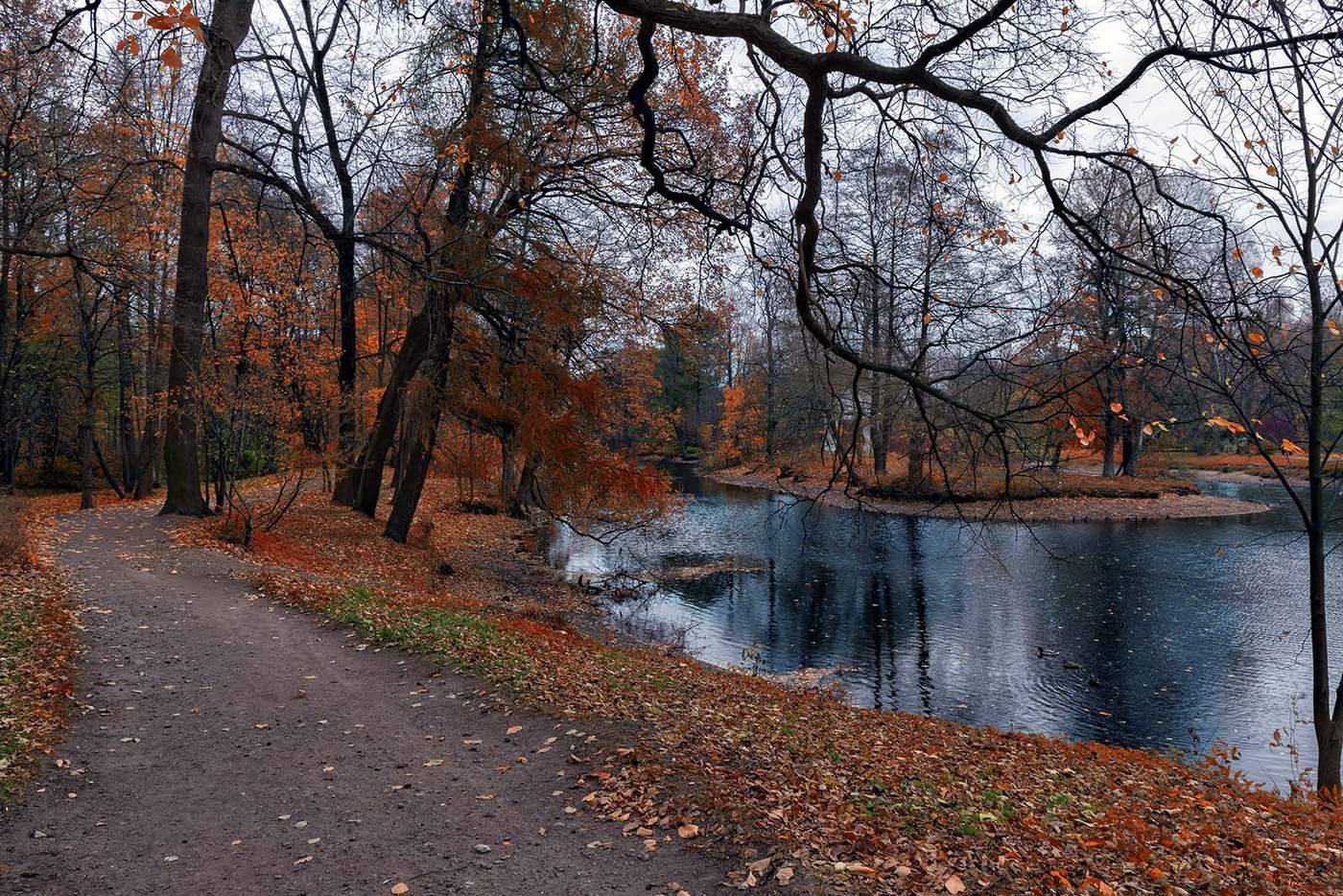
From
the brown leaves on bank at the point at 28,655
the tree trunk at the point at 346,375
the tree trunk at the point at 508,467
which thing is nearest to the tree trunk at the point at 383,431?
the tree trunk at the point at 346,375

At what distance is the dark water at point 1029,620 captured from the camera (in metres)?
9.69

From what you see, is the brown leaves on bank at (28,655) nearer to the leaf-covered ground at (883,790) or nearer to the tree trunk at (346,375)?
the leaf-covered ground at (883,790)

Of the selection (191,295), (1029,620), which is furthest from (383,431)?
(1029,620)

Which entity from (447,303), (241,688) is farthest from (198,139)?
(241,688)

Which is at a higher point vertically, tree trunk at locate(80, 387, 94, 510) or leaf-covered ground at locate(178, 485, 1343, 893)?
tree trunk at locate(80, 387, 94, 510)

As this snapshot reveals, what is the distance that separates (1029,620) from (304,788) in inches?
463

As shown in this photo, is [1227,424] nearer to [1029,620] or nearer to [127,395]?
[1029,620]

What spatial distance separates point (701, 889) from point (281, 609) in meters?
6.96

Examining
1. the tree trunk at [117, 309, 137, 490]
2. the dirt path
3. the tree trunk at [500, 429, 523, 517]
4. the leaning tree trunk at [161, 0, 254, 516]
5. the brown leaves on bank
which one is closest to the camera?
the dirt path

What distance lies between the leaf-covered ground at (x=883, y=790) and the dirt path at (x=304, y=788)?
0.34 meters

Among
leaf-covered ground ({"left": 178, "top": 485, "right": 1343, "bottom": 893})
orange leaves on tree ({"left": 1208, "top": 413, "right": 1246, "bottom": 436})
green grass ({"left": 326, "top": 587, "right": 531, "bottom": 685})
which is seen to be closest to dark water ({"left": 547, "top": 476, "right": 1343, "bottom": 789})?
leaf-covered ground ({"left": 178, "top": 485, "right": 1343, "bottom": 893})

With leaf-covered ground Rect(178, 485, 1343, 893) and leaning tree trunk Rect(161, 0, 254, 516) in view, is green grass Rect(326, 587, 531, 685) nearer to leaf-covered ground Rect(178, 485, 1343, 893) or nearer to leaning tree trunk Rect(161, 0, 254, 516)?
leaf-covered ground Rect(178, 485, 1343, 893)

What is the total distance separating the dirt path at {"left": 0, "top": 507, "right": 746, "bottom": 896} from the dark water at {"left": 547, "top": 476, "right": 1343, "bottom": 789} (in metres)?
2.30

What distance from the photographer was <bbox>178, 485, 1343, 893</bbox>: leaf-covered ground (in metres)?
3.86
